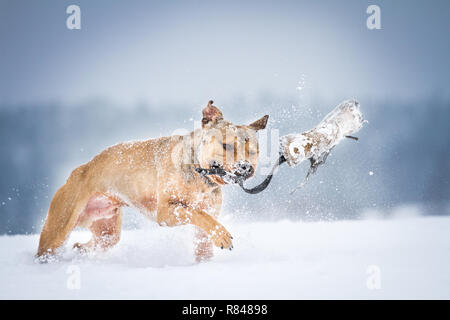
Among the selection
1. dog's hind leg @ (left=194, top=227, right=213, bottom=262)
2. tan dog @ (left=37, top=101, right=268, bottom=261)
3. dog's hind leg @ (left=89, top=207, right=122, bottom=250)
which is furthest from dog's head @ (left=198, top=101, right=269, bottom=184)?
dog's hind leg @ (left=89, top=207, right=122, bottom=250)

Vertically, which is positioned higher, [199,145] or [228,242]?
[199,145]

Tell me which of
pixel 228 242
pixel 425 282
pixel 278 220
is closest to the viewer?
pixel 425 282

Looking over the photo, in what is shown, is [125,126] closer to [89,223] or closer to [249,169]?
[89,223]

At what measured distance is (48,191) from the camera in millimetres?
4422

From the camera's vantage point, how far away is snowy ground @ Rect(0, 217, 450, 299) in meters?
1.85

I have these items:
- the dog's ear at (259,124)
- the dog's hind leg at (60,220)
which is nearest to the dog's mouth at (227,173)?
the dog's ear at (259,124)

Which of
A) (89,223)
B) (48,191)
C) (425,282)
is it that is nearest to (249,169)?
(425,282)

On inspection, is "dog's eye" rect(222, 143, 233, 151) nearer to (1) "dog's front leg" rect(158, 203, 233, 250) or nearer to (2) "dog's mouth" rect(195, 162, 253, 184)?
(2) "dog's mouth" rect(195, 162, 253, 184)

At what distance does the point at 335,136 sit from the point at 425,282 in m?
1.06

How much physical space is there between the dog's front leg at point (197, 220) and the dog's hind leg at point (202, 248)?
15.0 inches

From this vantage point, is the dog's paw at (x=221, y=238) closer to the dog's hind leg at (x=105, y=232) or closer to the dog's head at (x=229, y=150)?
the dog's head at (x=229, y=150)

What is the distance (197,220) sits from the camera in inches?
91.4

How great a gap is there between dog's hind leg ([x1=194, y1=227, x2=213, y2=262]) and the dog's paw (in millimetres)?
497

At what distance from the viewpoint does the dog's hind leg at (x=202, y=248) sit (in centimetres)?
270
